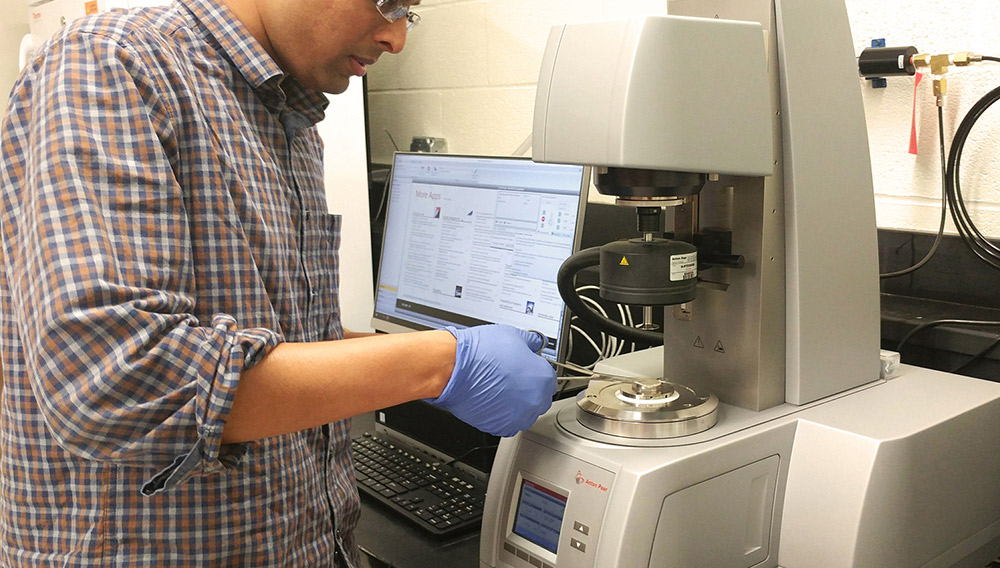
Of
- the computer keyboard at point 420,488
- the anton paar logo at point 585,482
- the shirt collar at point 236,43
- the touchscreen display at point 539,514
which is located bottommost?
the computer keyboard at point 420,488

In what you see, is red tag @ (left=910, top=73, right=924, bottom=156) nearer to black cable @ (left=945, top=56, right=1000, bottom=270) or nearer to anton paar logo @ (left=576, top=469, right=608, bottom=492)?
black cable @ (left=945, top=56, right=1000, bottom=270)

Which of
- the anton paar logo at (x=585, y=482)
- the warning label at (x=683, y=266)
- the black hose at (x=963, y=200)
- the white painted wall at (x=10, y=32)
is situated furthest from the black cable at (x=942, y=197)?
the white painted wall at (x=10, y=32)

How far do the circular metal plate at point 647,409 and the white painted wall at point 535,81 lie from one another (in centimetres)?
57

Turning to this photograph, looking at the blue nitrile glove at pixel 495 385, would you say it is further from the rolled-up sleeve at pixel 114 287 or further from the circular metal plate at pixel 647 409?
the rolled-up sleeve at pixel 114 287

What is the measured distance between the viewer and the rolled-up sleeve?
2.29 ft

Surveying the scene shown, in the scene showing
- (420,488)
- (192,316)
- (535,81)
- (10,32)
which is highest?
(10,32)

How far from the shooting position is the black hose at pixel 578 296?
98 cm

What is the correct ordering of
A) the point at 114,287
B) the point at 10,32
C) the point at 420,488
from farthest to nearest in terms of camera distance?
the point at 10,32, the point at 420,488, the point at 114,287

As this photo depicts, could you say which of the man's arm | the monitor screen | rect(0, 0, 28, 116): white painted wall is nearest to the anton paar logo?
the man's arm

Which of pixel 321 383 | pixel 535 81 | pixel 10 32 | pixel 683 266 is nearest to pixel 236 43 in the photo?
pixel 321 383

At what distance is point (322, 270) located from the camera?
104cm

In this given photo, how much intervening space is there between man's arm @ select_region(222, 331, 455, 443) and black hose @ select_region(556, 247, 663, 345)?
211mm

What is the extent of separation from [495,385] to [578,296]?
20 centimetres

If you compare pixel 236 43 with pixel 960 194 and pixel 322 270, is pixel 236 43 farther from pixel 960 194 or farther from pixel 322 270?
pixel 960 194
